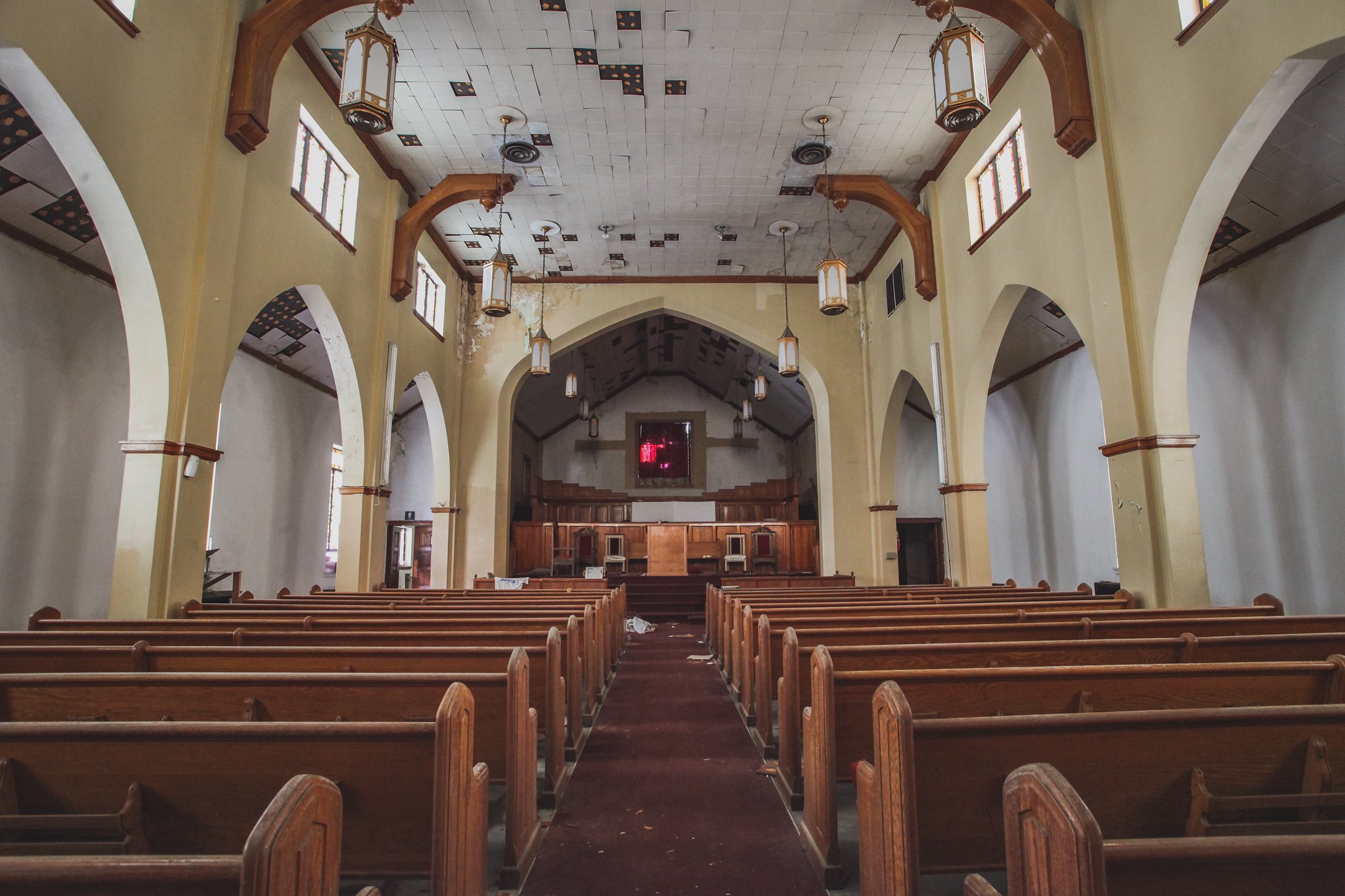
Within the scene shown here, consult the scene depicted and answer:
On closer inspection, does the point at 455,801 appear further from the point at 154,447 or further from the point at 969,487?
the point at 969,487

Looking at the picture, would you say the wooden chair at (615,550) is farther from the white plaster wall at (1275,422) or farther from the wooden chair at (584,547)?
the white plaster wall at (1275,422)

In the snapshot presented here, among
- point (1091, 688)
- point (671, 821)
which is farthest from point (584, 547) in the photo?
point (1091, 688)

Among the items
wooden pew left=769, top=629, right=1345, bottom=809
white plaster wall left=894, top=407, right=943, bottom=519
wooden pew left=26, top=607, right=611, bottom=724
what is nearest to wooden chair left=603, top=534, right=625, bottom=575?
white plaster wall left=894, top=407, right=943, bottom=519

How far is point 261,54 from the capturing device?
5.32 meters

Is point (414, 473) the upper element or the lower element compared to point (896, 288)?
lower

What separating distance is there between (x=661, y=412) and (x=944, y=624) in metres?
16.4

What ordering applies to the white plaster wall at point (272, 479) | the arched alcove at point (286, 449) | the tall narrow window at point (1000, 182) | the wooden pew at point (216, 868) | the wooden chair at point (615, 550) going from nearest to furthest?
the wooden pew at point (216, 868)
the tall narrow window at point (1000, 182)
the arched alcove at point (286, 449)
the white plaster wall at point (272, 479)
the wooden chair at point (615, 550)

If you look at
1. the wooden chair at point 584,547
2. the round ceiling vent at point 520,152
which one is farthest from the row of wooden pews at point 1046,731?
the wooden chair at point 584,547

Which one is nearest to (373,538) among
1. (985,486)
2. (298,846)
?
(985,486)

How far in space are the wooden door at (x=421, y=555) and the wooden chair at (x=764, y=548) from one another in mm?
6774

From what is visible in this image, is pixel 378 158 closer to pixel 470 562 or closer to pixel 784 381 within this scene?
pixel 470 562

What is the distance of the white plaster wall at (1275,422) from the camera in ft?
18.6

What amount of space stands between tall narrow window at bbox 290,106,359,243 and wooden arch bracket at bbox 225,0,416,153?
3.21 ft

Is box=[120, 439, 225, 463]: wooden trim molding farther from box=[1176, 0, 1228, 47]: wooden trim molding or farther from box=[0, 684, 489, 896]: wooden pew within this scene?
box=[1176, 0, 1228, 47]: wooden trim molding
